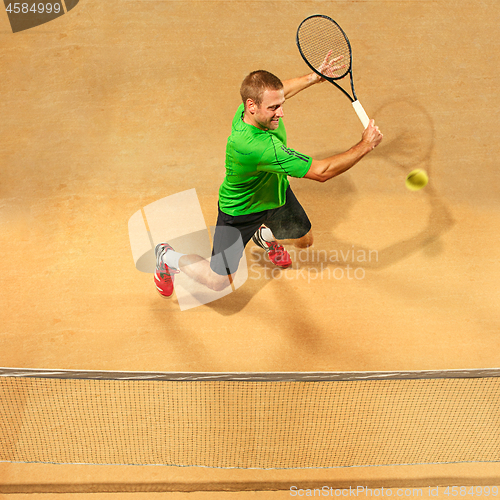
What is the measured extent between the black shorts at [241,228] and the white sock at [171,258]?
326 millimetres

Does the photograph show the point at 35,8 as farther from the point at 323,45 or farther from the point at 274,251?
the point at 274,251

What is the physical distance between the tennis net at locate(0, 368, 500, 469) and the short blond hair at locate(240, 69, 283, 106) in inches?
79.3

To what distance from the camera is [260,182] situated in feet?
10.1

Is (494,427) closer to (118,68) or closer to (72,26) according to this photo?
(118,68)

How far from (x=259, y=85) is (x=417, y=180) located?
8.19 feet

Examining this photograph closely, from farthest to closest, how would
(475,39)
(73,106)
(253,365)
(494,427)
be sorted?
1. (475,39)
2. (73,106)
3. (253,365)
4. (494,427)

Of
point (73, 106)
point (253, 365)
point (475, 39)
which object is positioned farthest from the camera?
point (475, 39)

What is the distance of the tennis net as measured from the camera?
3.14 meters

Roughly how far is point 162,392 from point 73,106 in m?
3.52

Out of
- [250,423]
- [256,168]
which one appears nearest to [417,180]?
[256,168]

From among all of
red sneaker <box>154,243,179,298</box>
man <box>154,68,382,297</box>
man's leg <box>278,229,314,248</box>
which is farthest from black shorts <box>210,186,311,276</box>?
red sneaker <box>154,243,179,298</box>

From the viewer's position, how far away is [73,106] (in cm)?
505

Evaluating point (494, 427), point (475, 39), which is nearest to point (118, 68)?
point (475, 39)

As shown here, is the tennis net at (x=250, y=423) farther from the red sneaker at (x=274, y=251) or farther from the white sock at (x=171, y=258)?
the red sneaker at (x=274, y=251)
